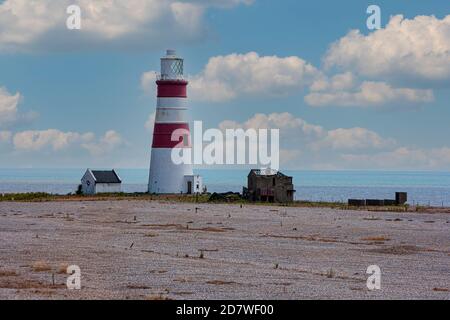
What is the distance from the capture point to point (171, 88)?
81.7 meters

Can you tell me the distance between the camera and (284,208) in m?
67.5

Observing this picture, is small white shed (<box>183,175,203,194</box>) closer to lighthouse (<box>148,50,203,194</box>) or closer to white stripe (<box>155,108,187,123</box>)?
lighthouse (<box>148,50,203,194</box>)

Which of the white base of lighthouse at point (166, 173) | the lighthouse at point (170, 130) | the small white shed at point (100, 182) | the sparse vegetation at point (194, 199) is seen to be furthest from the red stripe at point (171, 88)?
the small white shed at point (100, 182)

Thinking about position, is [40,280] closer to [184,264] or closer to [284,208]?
[184,264]

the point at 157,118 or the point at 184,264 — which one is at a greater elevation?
the point at 157,118

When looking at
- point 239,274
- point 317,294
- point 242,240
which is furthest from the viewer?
point 242,240

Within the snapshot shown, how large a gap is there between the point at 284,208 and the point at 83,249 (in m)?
35.4

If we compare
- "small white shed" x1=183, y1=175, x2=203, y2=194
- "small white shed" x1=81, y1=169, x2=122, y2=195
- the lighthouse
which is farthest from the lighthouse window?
"small white shed" x1=81, y1=169, x2=122, y2=195

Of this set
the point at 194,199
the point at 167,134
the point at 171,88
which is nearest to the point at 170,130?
the point at 167,134

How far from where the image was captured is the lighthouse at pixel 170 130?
8112 cm

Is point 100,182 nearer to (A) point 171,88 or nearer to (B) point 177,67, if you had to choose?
(A) point 171,88

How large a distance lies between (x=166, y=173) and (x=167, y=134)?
3.70 m
